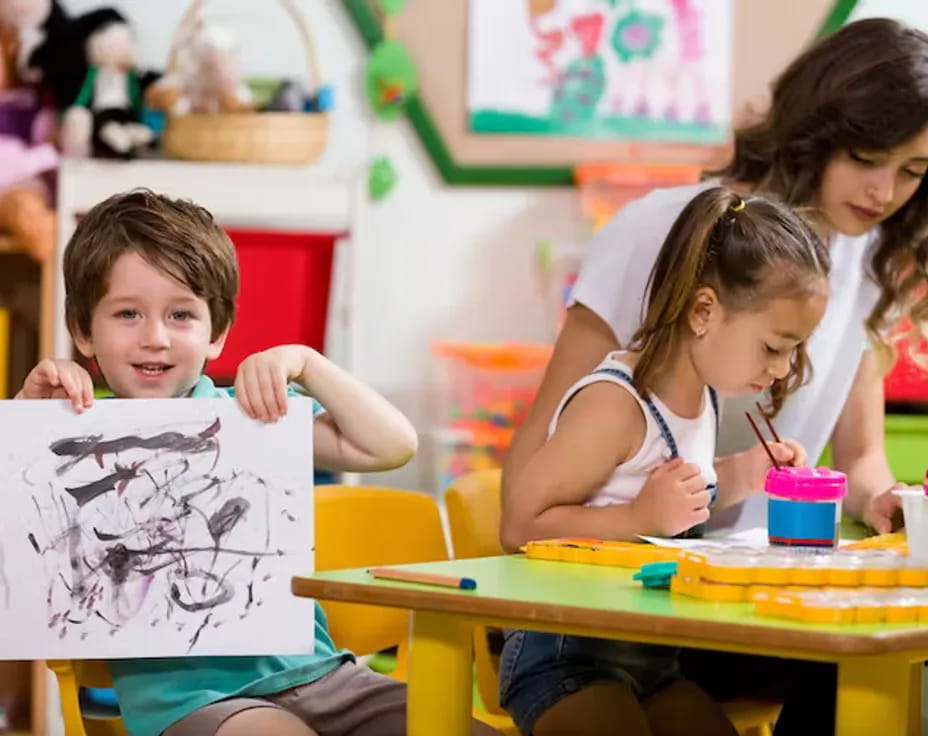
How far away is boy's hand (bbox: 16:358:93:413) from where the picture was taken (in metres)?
1.39

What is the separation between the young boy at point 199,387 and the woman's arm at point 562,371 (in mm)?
254

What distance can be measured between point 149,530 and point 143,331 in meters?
0.20

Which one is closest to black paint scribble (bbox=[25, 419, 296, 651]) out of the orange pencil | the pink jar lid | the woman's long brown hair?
the orange pencil

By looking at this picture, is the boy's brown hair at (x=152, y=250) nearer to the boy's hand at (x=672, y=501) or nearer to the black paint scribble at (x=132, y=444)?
the black paint scribble at (x=132, y=444)

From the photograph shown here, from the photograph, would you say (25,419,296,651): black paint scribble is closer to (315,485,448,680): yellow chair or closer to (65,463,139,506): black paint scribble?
(65,463,139,506): black paint scribble

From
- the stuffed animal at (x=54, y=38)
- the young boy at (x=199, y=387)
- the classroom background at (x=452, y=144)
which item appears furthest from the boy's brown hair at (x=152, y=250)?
the stuffed animal at (x=54, y=38)

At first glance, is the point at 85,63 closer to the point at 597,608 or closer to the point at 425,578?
the point at 425,578

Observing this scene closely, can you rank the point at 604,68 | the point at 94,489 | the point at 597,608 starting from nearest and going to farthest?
the point at 597,608 → the point at 94,489 → the point at 604,68

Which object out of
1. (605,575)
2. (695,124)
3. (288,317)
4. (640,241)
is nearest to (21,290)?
(288,317)

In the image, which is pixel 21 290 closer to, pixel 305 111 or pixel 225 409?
pixel 305 111

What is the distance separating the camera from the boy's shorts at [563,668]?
149 cm

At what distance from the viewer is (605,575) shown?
1271 millimetres

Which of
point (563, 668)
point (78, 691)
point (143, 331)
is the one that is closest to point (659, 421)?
point (563, 668)

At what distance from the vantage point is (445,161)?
11.1 ft
